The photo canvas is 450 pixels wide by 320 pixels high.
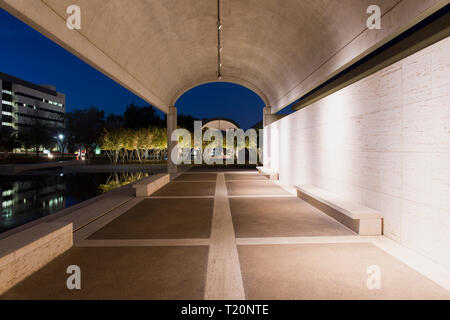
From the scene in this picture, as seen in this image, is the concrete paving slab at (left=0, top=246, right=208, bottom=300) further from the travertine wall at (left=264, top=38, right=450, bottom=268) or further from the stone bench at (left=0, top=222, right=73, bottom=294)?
the travertine wall at (left=264, top=38, right=450, bottom=268)

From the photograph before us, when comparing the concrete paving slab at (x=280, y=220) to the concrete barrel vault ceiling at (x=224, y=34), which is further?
the concrete barrel vault ceiling at (x=224, y=34)

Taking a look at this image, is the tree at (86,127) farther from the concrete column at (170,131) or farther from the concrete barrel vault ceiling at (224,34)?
the concrete barrel vault ceiling at (224,34)

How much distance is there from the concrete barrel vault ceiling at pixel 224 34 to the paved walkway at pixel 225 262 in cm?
456

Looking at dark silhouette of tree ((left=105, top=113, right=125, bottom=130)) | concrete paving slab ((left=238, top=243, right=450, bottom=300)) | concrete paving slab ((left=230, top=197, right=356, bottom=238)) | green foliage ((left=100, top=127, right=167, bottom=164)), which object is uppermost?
dark silhouette of tree ((left=105, top=113, right=125, bottom=130))

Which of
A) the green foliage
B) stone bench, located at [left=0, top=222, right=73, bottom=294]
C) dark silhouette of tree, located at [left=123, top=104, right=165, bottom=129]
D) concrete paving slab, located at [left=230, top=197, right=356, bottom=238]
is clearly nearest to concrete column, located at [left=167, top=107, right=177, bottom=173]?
concrete paving slab, located at [left=230, top=197, right=356, bottom=238]

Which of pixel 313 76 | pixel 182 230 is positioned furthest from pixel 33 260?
pixel 313 76

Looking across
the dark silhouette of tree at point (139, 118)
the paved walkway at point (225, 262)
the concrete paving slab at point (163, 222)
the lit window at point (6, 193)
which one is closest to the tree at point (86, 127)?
the dark silhouette of tree at point (139, 118)

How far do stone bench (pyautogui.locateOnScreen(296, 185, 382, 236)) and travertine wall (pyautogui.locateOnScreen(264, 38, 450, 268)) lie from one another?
18cm

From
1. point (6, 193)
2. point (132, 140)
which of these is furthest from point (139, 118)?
point (6, 193)

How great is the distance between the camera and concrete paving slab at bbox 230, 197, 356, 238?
610 cm

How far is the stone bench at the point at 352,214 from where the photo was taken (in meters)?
5.82

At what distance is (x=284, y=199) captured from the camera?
1002cm

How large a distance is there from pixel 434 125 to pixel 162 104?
56.1 feet
